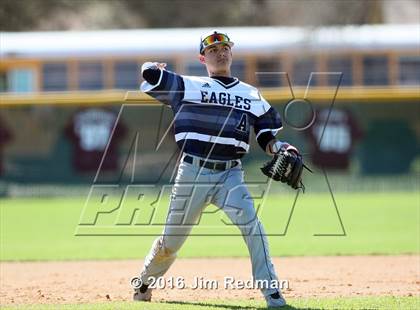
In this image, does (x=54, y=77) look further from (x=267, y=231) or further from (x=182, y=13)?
(x=182, y=13)

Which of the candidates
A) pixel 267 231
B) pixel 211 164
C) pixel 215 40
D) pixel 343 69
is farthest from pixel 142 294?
pixel 343 69

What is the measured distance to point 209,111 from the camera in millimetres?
6656

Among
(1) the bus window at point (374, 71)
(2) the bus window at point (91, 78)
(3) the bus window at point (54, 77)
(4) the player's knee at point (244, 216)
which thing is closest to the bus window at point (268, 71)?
(1) the bus window at point (374, 71)

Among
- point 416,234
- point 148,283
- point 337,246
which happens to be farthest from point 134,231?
point 148,283

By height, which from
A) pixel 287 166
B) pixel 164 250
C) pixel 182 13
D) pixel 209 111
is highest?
pixel 209 111

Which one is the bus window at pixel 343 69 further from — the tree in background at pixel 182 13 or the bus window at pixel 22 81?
the tree in background at pixel 182 13

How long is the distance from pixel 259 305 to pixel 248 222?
68 cm

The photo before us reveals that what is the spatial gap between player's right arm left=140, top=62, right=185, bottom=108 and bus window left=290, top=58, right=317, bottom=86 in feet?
46.4

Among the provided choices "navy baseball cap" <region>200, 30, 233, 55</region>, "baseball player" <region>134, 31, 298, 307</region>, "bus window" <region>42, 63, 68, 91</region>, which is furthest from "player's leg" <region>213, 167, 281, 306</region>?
"bus window" <region>42, 63, 68, 91</region>

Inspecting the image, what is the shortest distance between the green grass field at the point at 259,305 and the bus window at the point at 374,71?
1394 cm

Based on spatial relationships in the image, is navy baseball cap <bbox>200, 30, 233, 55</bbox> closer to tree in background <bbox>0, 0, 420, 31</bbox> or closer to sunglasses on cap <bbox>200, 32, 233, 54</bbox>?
sunglasses on cap <bbox>200, 32, 233, 54</bbox>

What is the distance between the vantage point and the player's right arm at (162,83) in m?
6.62

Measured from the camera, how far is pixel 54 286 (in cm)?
832

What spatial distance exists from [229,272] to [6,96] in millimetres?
11801
